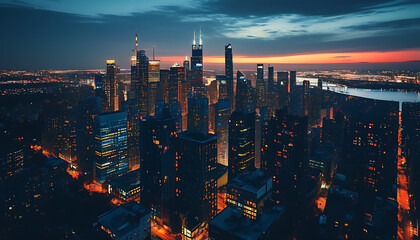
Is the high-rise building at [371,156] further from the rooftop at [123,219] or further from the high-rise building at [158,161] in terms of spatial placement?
the rooftop at [123,219]

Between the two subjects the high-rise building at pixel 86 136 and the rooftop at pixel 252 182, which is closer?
the rooftop at pixel 252 182

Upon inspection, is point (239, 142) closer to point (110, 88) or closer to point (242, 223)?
point (242, 223)

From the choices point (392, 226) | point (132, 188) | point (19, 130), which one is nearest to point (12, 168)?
point (19, 130)

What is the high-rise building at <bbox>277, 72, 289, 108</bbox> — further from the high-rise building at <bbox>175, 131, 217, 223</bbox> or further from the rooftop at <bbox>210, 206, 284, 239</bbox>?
the rooftop at <bbox>210, 206, 284, 239</bbox>

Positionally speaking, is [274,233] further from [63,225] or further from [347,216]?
[63,225]

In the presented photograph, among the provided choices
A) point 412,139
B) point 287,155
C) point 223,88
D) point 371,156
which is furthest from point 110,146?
point 412,139

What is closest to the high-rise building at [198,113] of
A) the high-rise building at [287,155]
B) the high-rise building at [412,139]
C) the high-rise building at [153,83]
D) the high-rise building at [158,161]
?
the high-rise building at [153,83]
